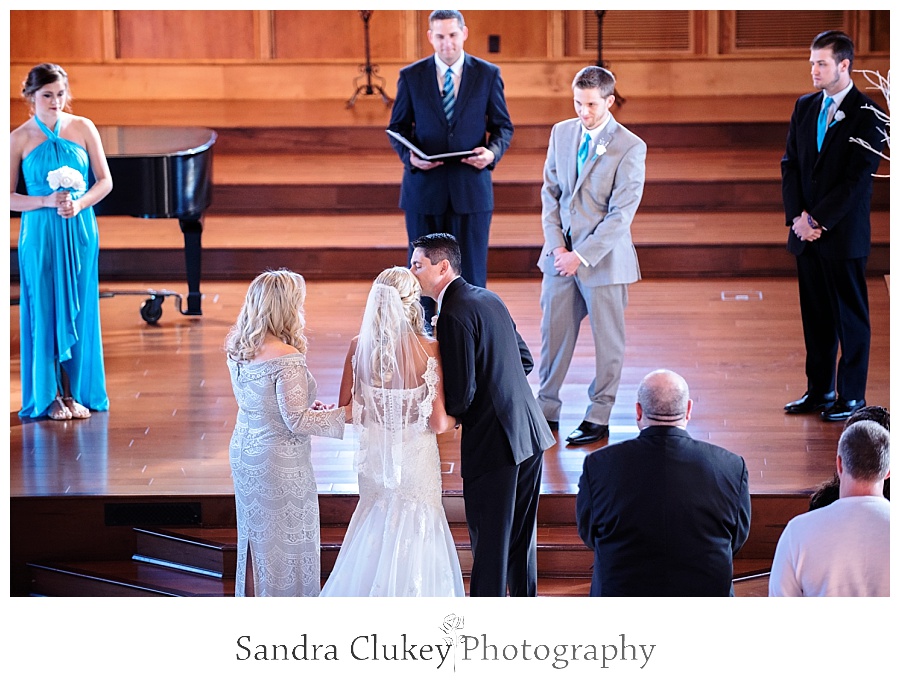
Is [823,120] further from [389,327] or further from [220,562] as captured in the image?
[220,562]

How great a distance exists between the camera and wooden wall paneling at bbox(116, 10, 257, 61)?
1095 centimetres

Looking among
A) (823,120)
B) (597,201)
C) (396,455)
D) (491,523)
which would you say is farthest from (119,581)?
(823,120)

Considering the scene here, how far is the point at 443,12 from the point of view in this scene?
5492 mm

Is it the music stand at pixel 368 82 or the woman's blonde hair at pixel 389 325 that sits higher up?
the music stand at pixel 368 82

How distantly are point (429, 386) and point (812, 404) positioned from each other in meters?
2.50

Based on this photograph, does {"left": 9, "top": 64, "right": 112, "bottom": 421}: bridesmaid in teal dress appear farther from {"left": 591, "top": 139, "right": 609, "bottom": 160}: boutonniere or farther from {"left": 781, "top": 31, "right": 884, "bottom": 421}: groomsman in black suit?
{"left": 781, "top": 31, "right": 884, "bottom": 421}: groomsman in black suit

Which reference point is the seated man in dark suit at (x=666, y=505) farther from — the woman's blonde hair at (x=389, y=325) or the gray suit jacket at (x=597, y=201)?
the gray suit jacket at (x=597, y=201)

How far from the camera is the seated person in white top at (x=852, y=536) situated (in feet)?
10.2

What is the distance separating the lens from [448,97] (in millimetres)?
5691

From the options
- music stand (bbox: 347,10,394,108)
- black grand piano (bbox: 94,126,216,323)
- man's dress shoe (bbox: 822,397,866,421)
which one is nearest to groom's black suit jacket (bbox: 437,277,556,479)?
man's dress shoe (bbox: 822,397,866,421)

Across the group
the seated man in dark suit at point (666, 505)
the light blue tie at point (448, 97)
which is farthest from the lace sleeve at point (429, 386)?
the light blue tie at point (448, 97)

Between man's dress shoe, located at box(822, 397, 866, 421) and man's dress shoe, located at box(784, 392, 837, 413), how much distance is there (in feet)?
0.22

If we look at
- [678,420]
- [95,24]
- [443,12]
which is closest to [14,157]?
[443,12]

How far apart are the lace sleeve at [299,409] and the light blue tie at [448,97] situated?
2.29 meters
